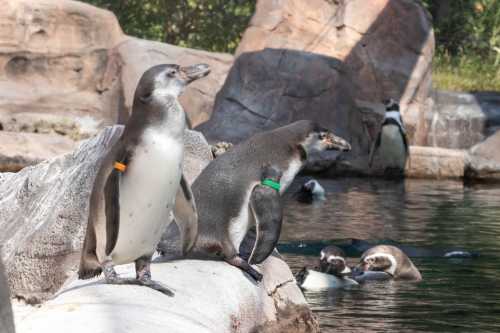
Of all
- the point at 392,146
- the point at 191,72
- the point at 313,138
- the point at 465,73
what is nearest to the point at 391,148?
the point at 392,146

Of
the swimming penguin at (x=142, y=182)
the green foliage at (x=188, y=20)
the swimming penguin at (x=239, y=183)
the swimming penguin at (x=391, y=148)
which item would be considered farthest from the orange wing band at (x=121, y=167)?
the green foliage at (x=188, y=20)

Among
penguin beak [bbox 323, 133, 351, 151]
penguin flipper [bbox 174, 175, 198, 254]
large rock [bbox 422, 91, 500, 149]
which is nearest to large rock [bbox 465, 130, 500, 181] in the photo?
large rock [bbox 422, 91, 500, 149]

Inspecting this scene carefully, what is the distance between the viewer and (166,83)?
4.76 m

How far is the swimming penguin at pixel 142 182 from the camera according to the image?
4.68 m

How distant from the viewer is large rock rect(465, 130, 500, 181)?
650 inches

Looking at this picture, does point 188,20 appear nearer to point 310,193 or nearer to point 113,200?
point 310,193

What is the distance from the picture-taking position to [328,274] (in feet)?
25.0

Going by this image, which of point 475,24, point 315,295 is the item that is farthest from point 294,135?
point 475,24

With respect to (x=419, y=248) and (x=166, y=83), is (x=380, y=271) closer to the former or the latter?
(x=419, y=248)

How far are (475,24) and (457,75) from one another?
2202 mm

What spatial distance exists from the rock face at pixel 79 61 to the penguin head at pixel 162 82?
1435 cm

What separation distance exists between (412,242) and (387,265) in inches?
77.8

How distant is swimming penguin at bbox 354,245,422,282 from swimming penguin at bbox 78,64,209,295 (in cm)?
332

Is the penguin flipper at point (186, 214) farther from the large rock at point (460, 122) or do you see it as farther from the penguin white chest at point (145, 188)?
the large rock at point (460, 122)
